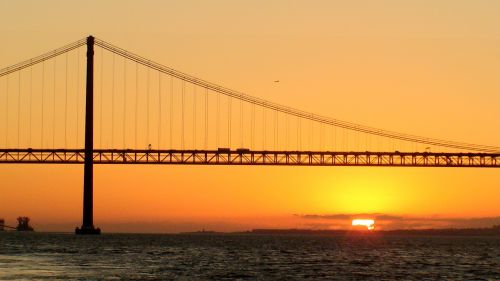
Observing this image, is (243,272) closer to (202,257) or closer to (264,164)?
(202,257)

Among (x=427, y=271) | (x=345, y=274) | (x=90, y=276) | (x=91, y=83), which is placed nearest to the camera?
(x=90, y=276)

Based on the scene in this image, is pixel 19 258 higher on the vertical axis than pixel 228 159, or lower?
lower

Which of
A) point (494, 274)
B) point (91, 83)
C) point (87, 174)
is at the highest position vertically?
point (91, 83)

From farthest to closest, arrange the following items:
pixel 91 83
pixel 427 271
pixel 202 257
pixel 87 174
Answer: pixel 91 83, pixel 87 174, pixel 202 257, pixel 427 271

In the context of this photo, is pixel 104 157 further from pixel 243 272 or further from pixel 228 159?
pixel 243 272

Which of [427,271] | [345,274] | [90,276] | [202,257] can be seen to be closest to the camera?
[90,276]

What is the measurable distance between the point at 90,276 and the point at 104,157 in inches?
2340

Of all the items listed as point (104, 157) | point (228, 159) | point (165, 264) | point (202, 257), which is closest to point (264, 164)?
point (228, 159)

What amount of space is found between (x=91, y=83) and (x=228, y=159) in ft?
54.2

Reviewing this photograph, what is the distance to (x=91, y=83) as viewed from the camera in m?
115

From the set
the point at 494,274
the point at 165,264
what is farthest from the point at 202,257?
the point at 494,274

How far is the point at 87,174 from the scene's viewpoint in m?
108

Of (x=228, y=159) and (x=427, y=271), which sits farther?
(x=228, y=159)

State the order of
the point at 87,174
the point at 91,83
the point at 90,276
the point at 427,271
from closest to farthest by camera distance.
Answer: the point at 90,276, the point at 427,271, the point at 87,174, the point at 91,83
